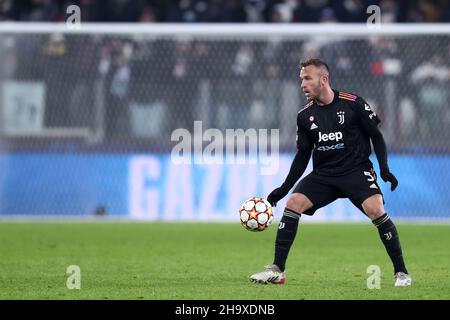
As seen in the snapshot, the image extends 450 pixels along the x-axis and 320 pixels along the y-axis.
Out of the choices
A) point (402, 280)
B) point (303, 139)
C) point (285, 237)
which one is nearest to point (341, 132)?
point (303, 139)

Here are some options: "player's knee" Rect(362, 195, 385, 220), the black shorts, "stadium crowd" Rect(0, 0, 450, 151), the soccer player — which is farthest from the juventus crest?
"stadium crowd" Rect(0, 0, 450, 151)

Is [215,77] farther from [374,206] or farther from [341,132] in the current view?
[374,206]

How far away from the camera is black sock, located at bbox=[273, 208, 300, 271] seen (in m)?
9.04

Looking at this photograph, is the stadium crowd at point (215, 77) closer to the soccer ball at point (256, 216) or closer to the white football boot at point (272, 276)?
the soccer ball at point (256, 216)

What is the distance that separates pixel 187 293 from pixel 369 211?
1.77 m

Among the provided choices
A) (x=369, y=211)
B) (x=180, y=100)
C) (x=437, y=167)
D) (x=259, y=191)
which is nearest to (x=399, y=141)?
(x=437, y=167)

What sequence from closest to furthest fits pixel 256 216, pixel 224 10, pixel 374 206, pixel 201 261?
1. pixel 374 206
2. pixel 256 216
3. pixel 201 261
4. pixel 224 10

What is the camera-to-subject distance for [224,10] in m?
20.0

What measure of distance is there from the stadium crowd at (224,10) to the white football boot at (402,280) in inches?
441

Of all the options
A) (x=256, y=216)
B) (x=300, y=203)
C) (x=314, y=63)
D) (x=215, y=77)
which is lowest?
(x=256, y=216)

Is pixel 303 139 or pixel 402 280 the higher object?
pixel 303 139

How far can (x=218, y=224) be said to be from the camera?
56.3 feet

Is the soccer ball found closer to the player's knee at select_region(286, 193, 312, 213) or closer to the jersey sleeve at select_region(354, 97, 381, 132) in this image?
the player's knee at select_region(286, 193, 312, 213)

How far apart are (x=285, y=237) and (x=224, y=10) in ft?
37.8
